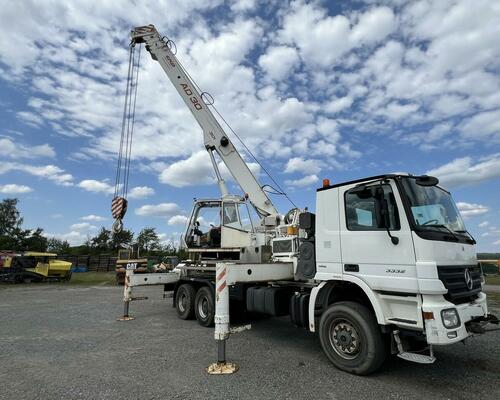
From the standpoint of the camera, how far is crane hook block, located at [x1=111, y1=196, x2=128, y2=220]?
35.7 feet

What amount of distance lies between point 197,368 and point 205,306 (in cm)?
326

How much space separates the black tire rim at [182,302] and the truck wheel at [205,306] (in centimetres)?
50

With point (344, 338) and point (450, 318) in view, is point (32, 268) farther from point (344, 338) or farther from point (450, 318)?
point (450, 318)

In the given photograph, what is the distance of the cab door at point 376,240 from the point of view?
15.3ft

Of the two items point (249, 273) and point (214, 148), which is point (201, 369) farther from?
point (214, 148)

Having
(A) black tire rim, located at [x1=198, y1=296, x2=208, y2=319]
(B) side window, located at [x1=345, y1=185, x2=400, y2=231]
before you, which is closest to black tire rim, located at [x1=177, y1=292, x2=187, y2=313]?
(A) black tire rim, located at [x1=198, y1=296, x2=208, y2=319]

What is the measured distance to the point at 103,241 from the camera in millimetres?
62875

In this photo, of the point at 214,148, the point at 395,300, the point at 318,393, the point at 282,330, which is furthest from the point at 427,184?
the point at 214,148

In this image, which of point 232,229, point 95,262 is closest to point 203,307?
point 232,229

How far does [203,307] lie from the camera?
867cm

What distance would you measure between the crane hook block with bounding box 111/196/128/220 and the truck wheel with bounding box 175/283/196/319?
2975 mm

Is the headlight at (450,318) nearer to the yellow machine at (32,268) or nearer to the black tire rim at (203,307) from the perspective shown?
the black tire rim at (203,307)

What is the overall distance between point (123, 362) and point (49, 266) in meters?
20.5

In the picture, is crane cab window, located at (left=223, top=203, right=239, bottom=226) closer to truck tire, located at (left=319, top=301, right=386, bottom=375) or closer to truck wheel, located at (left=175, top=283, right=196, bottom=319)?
truck wheel, located at (left=175, top=283, right=196, bottom=319)
